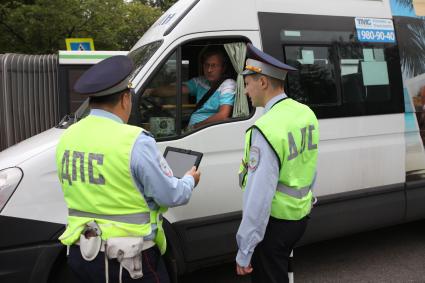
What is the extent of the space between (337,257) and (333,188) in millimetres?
1103

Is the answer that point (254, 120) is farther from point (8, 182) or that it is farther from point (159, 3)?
point (159, 3)

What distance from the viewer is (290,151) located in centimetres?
226

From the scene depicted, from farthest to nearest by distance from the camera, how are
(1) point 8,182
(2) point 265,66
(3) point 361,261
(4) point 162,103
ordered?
(3) point 361,261, (4) point 162,103, (1) point 8,182, (2) point 265,66

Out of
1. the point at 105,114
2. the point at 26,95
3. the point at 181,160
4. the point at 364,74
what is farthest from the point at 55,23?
the point at 105,114

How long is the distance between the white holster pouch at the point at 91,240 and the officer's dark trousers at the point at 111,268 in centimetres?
4

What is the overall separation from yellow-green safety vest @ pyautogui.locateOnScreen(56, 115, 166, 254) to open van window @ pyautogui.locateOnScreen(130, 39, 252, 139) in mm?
1152

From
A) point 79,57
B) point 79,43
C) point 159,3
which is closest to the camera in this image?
point 79,57

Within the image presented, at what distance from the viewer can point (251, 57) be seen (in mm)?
2420

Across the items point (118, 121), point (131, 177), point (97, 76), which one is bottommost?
point (131, 177)

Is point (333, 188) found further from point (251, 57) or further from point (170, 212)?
point (251, 57)

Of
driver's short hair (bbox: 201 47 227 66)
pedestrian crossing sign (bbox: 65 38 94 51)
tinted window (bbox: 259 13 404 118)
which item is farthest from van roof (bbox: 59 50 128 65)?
tinted window (bbox: 259 13 404 118)

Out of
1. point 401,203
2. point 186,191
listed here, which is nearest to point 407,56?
point 401,203

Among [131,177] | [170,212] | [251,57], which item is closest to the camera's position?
[131,177]

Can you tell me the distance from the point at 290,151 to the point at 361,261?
2773 mm
